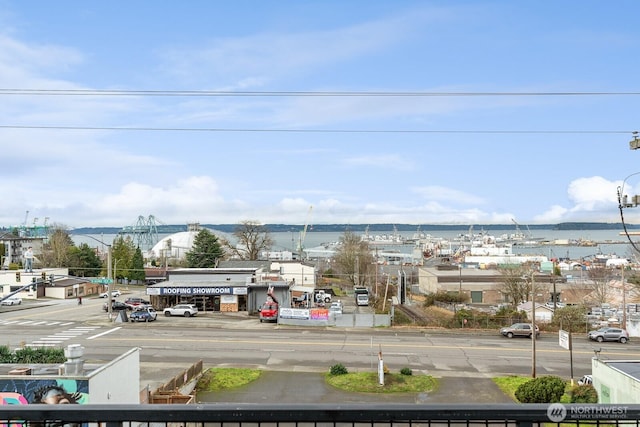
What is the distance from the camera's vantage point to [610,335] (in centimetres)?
3784

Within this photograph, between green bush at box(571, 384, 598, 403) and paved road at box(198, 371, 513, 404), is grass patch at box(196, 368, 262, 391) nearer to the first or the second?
paved road at box(198, 371, 513, 404)

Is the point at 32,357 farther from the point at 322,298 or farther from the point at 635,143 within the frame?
the point at 322,298

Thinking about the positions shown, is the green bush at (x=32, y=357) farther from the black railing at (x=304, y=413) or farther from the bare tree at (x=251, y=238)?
the bare tree at (x=251, y=238)

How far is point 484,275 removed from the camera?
64.6 metres

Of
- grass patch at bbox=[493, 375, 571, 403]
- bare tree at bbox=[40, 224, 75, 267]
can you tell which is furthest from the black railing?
bare tree at bbox=[40, 224, 75, 267]

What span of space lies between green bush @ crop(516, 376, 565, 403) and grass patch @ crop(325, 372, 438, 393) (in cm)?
443

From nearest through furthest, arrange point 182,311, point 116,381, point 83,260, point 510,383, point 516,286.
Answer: point 116,381, point 510,383, point 182,311, point 516,286, point 83,260

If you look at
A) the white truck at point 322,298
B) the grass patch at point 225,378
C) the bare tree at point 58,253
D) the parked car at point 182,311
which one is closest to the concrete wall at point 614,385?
the grass patch at point 225,378

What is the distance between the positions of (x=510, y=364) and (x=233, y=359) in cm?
1562

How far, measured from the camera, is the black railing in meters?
3.12

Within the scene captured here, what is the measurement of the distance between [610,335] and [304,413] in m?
41.2

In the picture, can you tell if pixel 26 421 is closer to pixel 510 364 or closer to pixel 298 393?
pixel 298 393

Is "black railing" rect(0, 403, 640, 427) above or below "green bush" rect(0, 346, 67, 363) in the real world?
above

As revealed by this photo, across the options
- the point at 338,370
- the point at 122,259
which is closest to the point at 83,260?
the point at 122,259
